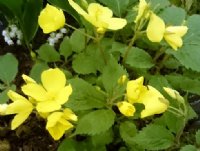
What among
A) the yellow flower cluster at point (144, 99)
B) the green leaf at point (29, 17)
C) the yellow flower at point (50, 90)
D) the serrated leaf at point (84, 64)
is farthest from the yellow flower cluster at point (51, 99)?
the green leaf at point (29, 17)

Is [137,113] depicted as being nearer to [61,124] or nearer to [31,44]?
[61,124]

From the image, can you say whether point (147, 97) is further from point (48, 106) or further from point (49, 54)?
point (49, 54)

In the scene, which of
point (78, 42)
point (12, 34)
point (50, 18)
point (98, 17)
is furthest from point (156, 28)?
point (12, 34)

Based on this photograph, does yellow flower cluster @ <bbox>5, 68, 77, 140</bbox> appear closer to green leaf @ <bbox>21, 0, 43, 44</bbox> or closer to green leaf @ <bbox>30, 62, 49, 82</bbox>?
green leaf @ <bbox>30, 62, 49, 82</bbox>

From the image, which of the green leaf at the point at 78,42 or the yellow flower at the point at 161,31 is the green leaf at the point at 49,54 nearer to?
the green leaf at the point at 78,42

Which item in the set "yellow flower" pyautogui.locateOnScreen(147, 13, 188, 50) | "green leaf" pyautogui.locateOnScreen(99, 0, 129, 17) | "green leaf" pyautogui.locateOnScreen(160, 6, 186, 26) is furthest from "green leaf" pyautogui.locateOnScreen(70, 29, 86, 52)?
"yellow flower" pyautogui.locateOnScreen(147, 13, 188, 50)
